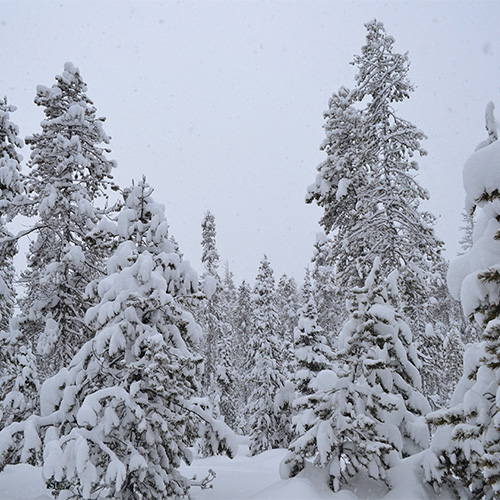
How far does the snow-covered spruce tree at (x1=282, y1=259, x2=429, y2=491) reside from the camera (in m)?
6.41

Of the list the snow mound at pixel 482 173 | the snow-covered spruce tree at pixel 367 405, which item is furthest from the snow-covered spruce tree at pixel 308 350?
the snow mound at pixel 482 173

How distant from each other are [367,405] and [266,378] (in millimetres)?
20049

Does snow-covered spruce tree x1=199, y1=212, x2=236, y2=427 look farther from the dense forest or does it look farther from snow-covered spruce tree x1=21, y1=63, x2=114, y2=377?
snow-covered spruce tree x1=21, y1=63, x2=114, y2=377

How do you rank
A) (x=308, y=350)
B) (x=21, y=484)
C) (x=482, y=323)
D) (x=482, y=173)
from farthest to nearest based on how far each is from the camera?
1. (x=308, y=350)
2. (x=21, y=484)
3. (x=482, y=323)
4. (x=482, y=173)

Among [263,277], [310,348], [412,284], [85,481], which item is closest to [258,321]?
[263,277]

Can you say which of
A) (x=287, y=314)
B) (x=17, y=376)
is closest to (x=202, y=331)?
(x=17, y=376)

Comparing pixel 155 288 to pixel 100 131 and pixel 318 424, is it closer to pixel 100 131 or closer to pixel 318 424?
pixel 318 424

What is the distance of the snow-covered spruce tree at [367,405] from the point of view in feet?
21.0

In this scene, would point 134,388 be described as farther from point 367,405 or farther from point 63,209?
point 63,209

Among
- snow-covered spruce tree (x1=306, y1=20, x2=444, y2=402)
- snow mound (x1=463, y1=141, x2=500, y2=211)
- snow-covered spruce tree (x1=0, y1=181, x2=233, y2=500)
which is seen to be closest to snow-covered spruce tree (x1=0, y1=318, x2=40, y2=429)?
snow-covered spruce tree (x1=0, y1=181, x2=233, y2=500)

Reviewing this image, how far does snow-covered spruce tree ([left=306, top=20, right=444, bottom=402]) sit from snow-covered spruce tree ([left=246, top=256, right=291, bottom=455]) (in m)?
12.4

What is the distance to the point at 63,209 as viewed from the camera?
12.9 metres

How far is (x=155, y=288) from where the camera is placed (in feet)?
25.3

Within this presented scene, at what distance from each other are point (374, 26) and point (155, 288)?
1257 centimetres
